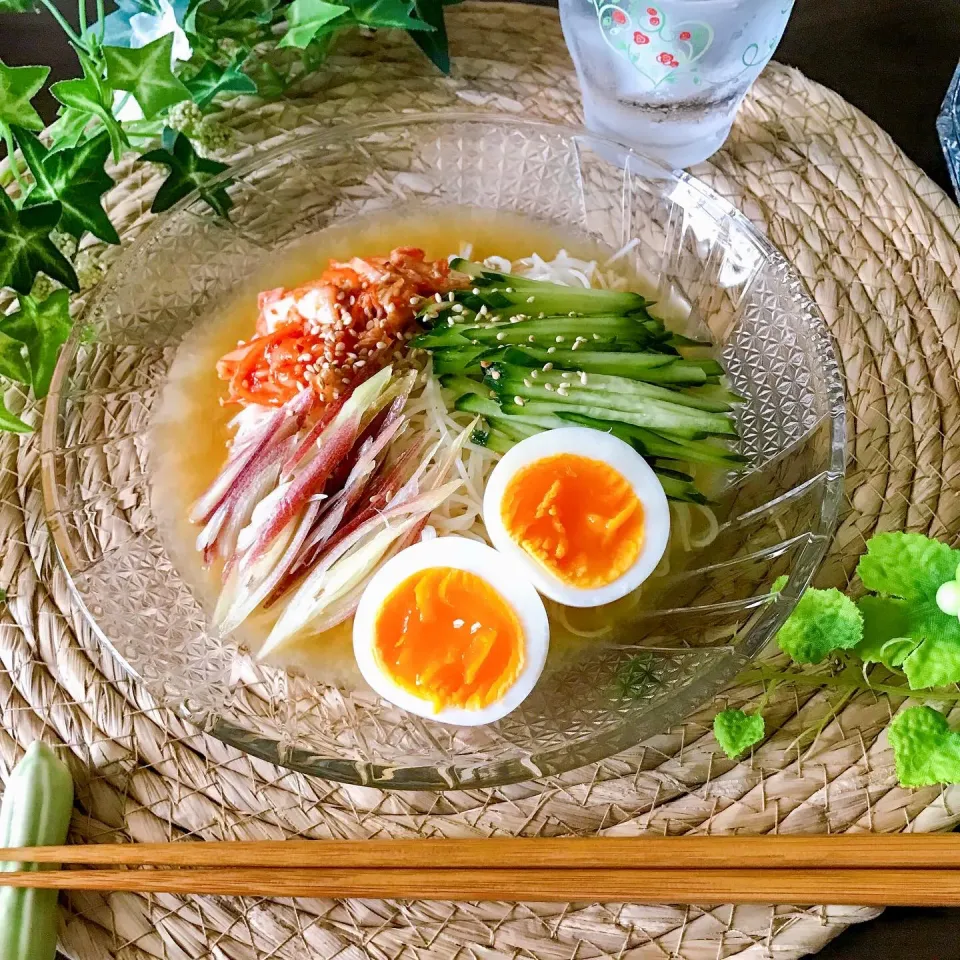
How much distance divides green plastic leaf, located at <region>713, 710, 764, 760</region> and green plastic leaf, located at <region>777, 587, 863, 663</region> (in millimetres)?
133

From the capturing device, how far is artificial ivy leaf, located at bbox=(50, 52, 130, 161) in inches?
59.3

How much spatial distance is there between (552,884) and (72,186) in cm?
148

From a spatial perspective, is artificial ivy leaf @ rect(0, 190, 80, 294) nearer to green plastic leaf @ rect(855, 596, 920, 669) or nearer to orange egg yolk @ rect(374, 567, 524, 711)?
orange egg yolk @ rect(374, 567, 524, 711)

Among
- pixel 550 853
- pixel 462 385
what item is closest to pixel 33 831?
pixel 550 853

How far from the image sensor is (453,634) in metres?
1.39

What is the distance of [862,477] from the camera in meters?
1.65

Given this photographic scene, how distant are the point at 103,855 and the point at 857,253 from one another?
1.88m

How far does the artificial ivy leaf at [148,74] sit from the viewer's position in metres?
1.53

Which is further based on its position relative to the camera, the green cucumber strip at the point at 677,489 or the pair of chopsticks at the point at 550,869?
the green cucumber strip at the point at 677,489

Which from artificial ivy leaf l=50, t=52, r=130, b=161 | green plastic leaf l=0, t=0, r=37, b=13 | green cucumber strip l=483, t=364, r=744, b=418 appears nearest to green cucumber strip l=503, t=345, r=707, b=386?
green cucumber strip l=483, t=364, r=744, b=418

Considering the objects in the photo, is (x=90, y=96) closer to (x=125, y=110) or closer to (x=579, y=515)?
(x=125, y=110)

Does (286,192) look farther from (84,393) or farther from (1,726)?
(1,726)

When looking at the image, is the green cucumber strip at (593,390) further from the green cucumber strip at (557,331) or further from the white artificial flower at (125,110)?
the white artificial flower at (125,110)

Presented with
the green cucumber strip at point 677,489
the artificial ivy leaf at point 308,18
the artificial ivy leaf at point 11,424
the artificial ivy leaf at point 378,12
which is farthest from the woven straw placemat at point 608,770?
the artificial ivy leaf at point 378,12
